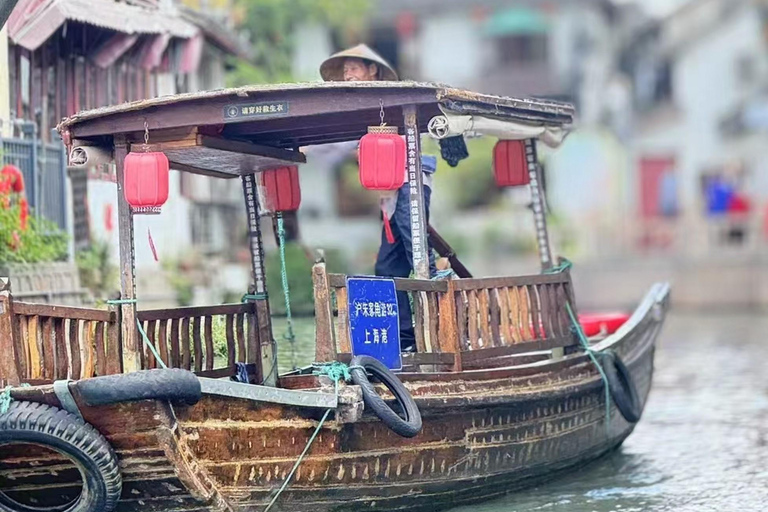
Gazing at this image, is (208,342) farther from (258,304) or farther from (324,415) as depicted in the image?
(324,415)

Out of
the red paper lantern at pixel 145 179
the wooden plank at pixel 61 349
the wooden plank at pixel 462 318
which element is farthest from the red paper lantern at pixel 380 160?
the wooden plank at pixel 61 349

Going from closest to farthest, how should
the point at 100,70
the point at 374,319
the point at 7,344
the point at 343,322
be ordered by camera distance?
the point at 7,344
the point at 343,322
the point at 374,319
the point at 100,70

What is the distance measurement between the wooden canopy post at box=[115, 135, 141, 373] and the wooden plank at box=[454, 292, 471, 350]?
185 centimetres

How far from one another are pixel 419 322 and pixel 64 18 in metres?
4.22

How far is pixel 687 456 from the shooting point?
991 cm

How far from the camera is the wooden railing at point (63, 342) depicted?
21.5 feet

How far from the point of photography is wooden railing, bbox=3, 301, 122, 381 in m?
6.57

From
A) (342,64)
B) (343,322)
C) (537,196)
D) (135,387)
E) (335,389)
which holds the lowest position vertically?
(335,389)

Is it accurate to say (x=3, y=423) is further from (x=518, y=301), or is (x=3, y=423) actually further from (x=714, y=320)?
(x=714, y=320)

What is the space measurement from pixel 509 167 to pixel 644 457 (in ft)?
8.64

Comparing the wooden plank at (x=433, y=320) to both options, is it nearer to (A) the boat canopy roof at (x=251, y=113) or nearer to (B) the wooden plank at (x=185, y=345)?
(A) the boat canopy roof at (x=251, y=113)

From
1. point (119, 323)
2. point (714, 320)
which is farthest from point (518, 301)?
point (714, 320)

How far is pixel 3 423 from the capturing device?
6203 mm

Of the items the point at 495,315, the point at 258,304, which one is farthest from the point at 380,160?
the point at 258,304
